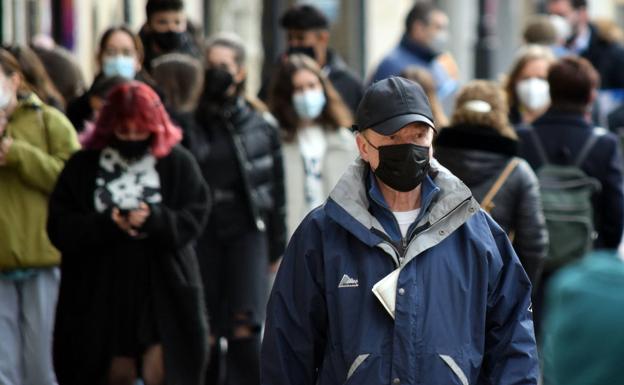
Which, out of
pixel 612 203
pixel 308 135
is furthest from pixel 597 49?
pixel 612 203

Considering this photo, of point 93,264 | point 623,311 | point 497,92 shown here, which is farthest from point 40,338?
point 623,311

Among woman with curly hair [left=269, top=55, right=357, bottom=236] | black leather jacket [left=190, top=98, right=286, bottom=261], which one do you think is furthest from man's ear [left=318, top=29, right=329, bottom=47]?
black leather jacket [left=190, top=98, right=286, bottom=261]

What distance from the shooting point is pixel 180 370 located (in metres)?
7.99

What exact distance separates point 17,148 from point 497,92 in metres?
2.29

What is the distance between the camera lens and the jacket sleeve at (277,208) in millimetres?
9844

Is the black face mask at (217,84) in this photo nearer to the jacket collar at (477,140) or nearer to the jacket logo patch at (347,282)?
the jacket collar at (477,140)

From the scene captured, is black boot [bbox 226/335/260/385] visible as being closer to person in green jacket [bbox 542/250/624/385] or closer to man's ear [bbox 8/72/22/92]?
man's ear [bbox 8/72/22/92]

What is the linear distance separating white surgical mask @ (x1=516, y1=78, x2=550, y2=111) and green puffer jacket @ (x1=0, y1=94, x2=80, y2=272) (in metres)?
3.48

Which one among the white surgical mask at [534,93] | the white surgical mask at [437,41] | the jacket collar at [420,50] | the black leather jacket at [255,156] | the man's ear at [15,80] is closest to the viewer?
the man's ear at [15,80]

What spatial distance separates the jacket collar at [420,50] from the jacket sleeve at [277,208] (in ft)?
10.0

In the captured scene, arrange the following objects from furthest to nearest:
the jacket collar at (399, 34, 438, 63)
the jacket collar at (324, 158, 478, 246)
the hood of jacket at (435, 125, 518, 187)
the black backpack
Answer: the jacket collar at (399, 34, 438, 63)
the black backpack
the hood of jacket at (435, 125, 518, 187)
the jacket collar at (324, 158, 478, 246)

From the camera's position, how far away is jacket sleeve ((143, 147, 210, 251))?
7914mm

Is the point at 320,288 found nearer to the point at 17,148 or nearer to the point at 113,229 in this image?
the point at 113,229

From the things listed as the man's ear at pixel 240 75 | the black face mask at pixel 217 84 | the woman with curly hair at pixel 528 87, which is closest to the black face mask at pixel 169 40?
the man's ear at pixel 240 75
